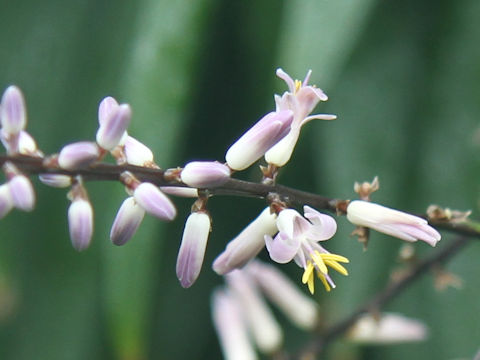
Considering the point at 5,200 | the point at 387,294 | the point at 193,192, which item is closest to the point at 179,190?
the point at 193,192

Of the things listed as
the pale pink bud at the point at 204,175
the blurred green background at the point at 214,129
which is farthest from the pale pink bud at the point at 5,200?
the blurred green background at the point at 214,129

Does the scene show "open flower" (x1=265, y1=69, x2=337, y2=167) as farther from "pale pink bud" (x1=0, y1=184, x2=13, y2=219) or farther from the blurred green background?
the blurred green background

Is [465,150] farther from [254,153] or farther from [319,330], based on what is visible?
[254,153]

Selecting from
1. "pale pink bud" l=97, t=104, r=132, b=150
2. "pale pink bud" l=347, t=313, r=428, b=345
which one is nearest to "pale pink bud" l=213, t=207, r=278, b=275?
"pale pink bud" l=97, t=104, r=132, b=150

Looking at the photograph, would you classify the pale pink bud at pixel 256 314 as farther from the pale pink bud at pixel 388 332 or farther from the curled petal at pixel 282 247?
the curled petal at pixel 282 247

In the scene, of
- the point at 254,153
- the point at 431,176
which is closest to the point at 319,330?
the point at 431,176

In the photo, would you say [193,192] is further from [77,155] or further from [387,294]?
[387,294]
